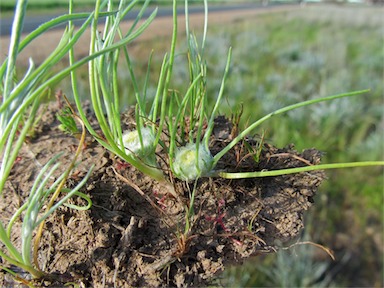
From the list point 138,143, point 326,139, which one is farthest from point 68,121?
point 326,139

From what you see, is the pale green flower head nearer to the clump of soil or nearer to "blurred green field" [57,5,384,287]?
the clump of soil

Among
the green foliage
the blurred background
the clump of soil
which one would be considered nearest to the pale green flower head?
the clump of soil

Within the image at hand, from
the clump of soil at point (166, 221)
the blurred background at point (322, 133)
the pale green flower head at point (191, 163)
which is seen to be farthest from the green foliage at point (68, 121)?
the blurred background at point (322, 133)

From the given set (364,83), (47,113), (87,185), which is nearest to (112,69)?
(87,185)

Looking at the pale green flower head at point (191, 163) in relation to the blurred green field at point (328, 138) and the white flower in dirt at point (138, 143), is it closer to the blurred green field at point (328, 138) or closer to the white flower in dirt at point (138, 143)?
the white flower in dirt at point (138, 143)

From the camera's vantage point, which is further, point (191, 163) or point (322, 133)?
point (322, 133)

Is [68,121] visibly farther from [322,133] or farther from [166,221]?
[322,133]
